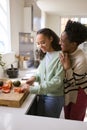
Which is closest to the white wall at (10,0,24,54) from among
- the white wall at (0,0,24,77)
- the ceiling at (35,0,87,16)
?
the white wall at (0,0,24,77)

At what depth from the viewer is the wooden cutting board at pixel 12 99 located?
1064 millimetres

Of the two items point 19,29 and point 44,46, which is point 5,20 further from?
point 44,46

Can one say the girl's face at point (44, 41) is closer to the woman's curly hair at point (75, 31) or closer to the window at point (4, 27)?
the woman's curly hair at point (75, 31)

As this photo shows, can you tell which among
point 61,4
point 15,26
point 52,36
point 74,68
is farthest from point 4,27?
point 61,4

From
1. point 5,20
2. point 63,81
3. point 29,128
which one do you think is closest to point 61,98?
point 63,81

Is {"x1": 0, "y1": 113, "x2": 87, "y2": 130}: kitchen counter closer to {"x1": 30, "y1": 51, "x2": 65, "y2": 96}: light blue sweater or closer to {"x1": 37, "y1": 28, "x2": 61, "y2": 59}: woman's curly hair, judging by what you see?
{"x1": 30, "y1": 51, "x2": 65, "y2": 96}: light blue sweater

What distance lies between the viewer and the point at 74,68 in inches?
45.3

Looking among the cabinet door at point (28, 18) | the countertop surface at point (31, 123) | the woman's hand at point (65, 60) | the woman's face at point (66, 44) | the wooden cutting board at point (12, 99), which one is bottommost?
the countertop surface at point (31, 123)

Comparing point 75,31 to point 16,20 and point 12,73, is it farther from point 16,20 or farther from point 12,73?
point 16,20

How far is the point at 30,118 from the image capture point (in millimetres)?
912

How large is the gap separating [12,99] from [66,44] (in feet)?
1.65

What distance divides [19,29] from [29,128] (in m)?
1.87

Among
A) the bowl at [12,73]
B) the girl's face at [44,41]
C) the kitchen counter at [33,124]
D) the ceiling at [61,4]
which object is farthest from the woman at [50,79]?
the ceiling at [61,4]

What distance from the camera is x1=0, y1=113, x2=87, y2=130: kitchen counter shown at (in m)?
0.82
